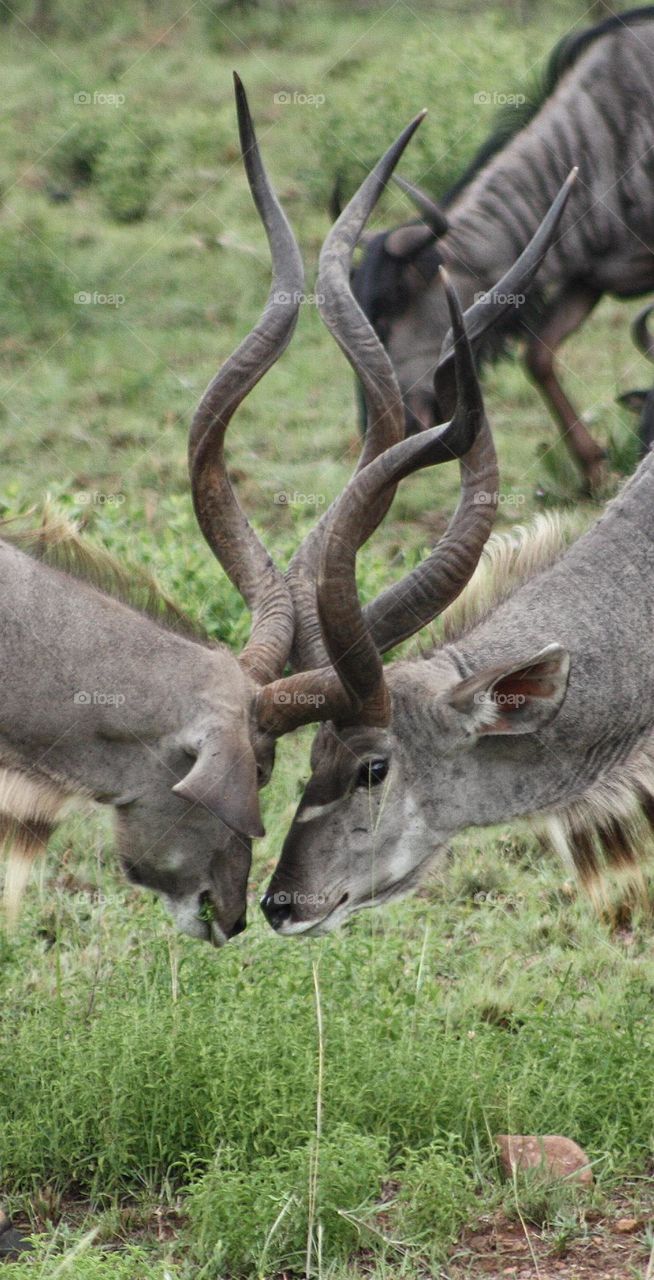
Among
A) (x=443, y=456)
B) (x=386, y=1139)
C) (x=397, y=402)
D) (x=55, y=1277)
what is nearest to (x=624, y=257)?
(x=397, y=402)

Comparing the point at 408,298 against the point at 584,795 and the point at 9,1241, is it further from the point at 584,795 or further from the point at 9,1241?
the point at 9,1241

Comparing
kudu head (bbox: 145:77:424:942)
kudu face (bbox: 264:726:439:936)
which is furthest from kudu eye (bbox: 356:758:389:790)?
kudu head (bbox: 145:77:424:942)

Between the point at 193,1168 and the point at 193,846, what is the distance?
84 centimetres

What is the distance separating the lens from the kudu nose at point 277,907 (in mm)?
5109

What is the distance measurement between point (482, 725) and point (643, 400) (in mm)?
3447

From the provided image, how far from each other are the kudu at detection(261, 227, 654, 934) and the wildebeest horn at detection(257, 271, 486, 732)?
0.05 feet

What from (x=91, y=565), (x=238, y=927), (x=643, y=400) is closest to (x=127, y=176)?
(x=643, y=400)

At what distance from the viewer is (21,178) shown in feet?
38.1

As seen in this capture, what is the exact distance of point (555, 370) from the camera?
9.14m

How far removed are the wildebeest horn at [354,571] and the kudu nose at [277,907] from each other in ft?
1.78

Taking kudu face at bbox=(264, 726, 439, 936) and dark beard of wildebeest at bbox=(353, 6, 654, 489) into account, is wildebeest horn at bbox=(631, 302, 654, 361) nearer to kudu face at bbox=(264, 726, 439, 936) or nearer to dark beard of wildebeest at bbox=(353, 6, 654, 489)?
dark beard of wildebeest at bbox=(353, 6, 654, 489)

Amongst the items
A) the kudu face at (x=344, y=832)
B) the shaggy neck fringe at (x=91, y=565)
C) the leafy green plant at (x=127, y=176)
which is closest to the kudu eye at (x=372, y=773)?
the kudu face at (x=344, y=832)

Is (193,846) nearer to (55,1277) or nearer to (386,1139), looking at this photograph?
(386,1139)

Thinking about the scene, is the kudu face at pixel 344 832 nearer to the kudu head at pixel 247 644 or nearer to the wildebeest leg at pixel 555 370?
the kudu head at pixel 247 644
